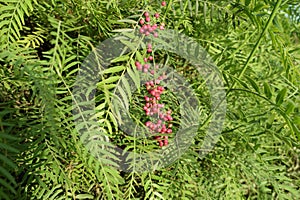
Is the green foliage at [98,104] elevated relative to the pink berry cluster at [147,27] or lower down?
lower down

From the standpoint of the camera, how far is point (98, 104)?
747 millimetres

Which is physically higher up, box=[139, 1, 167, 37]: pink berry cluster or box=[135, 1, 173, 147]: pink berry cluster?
box=[139, 1, 167, 37]: pink berry cluster

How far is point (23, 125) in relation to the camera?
26.7 inches

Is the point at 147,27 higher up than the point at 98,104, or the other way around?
the point at 147,27

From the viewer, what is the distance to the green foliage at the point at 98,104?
0.62 meters

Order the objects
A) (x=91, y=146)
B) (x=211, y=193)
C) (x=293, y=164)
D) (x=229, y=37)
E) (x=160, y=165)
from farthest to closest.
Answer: (x=293, y=164) < (x=229, y=37) < (x=211, y=193) < (x=160, y=165) < (x=91, y=146)

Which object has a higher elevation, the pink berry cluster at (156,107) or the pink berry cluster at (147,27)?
the pink berry cluster at (147,27)

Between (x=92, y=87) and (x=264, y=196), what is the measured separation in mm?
436

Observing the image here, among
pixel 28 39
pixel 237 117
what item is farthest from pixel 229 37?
pixel 28 39

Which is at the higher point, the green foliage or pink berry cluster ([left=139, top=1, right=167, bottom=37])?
pink berry cluster ([left=139, top=1, right=167, bottom=37])

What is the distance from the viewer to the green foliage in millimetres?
621

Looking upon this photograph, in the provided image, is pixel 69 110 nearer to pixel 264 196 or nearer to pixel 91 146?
pixel 91 146

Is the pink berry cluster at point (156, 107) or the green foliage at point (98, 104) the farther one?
the pink berry cluster at point (156, 107)

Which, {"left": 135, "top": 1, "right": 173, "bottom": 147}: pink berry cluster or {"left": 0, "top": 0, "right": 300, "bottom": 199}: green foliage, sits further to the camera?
{"left": 135, "top": 1, "right": 173, "bottom": 147}: pink berry cluster
